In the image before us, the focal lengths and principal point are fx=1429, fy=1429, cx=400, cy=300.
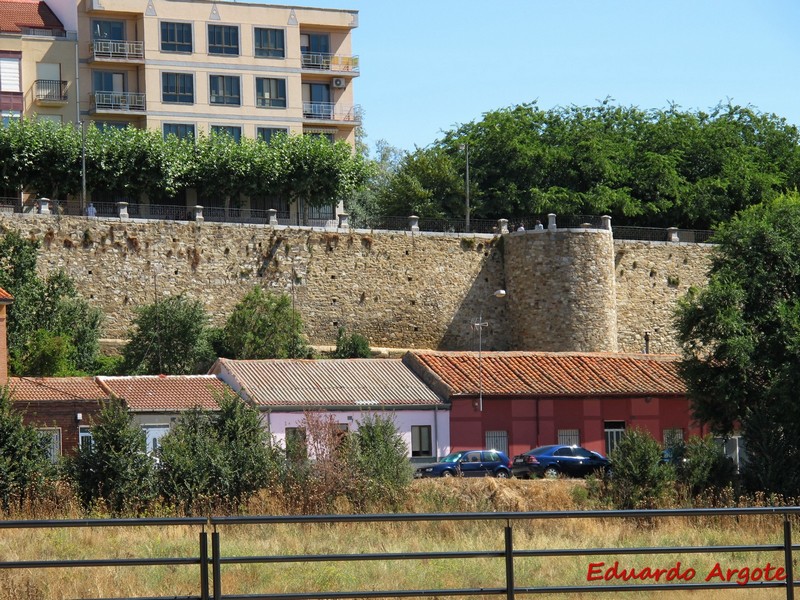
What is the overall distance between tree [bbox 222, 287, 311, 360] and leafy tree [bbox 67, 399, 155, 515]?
60.3ft

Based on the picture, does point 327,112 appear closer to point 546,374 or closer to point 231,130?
point 231,130

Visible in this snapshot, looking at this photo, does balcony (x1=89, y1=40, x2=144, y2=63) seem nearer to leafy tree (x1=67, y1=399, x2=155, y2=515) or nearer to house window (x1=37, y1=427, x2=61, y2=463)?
house window (x1=37, y1=427, x2=61, y2=463)

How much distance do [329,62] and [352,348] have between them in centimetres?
1836

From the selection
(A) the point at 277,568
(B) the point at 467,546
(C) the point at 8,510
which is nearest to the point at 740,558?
(B) the point at 467,546

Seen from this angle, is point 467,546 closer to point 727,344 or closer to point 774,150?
point 727,344

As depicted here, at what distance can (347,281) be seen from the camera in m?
50.4

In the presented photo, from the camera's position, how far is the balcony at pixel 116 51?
5597 centimetres

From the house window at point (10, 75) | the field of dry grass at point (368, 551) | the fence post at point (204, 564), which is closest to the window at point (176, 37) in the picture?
the house window at point (10, 75)

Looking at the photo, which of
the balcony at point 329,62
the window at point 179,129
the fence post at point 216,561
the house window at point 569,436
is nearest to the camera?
the fence post at point 216,561

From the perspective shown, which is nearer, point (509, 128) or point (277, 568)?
point (277, 568)

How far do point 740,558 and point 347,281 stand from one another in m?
34.1

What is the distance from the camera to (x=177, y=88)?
57.4 metres

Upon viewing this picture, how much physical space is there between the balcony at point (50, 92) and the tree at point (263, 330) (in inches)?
576

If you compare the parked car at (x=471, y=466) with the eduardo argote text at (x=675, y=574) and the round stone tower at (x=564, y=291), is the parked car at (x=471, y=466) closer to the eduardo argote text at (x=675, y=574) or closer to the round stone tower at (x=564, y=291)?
the eduardo argote text at (x=675, y=574)
